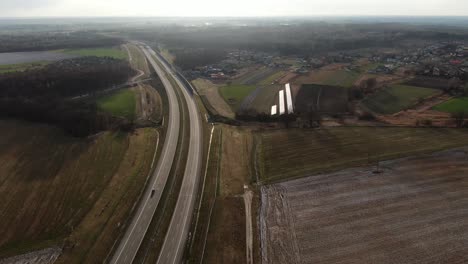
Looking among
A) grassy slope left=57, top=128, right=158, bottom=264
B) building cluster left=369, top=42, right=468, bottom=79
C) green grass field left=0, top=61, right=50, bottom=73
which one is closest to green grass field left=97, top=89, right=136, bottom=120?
grassy slope left=57, top=128, right=158, bottom=264

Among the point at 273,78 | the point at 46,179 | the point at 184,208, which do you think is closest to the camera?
the point at 184,208

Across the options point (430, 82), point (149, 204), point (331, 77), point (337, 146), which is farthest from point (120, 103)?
point (430, 82)

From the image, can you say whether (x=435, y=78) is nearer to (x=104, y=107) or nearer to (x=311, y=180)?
(x=311, y=180)

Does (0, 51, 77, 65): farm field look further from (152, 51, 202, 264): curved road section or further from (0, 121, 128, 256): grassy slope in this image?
(152, 51, 202, 264): curved road section

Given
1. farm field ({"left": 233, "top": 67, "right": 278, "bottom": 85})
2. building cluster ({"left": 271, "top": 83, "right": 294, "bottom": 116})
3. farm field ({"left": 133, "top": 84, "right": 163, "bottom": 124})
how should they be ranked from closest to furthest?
farm field ({"left": 133, "top": 84, "right": 163, "bottom": 124}) < building cluster ({"left": 271, "top": 83, "right": 294, "bottom": 116}) < farm field ({"left": 233, "top": 67, "right": 278, "bottom": 85})

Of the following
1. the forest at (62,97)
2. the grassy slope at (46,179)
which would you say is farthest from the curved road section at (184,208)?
the forest at (62,97)

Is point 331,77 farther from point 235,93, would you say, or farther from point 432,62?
point 432,62

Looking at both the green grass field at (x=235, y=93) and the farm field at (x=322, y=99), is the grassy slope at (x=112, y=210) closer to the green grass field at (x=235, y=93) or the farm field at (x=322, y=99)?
the green grass field at (x=235, y=93)

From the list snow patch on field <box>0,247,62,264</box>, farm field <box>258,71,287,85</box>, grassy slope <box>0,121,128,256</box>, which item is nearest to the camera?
snow patch on field <box>0,247,62,264</box>
